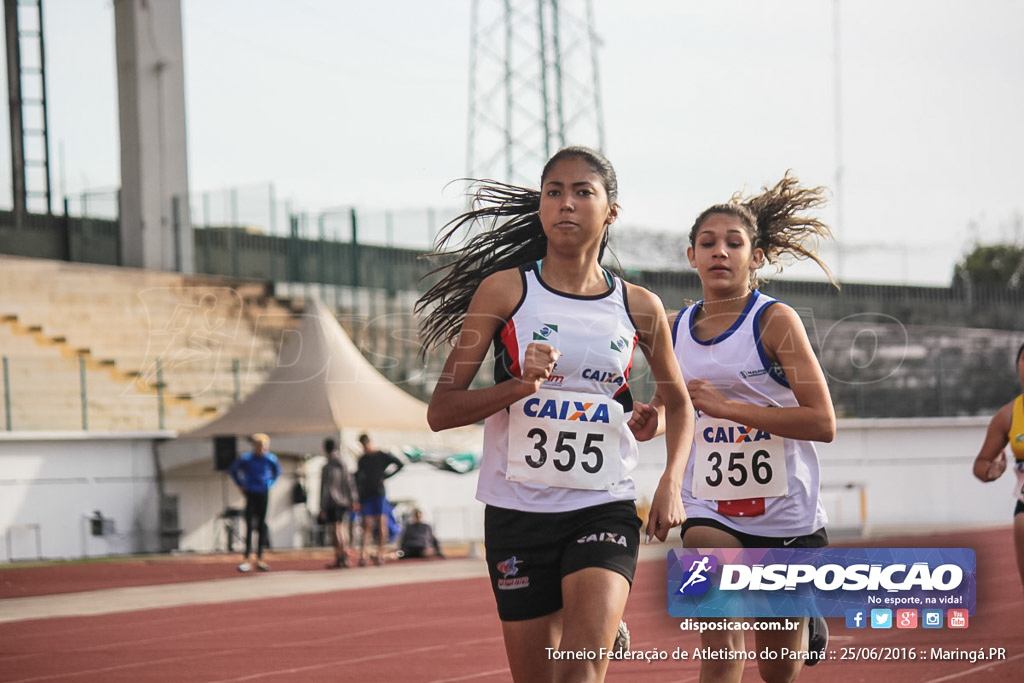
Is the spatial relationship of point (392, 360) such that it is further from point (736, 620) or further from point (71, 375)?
point (736, 620)

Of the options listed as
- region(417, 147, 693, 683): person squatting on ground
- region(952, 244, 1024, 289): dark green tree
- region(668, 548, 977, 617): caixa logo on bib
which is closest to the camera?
region(417, 147, 693, 683): person squatting on ground

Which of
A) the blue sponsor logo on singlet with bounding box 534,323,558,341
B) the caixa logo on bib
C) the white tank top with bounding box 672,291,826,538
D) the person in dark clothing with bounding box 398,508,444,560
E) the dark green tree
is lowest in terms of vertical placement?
the person in dark clothing with bounding box 398,508,444,560

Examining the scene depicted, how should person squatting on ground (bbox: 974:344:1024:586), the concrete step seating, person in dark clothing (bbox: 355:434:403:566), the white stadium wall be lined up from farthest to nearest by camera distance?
1. the concrete step seating
2. the white stadium wall
3. person in dark clothing (bbox: 355:434:403:566)
4. person squatting on ground (bbox: 974:344:1024:586)

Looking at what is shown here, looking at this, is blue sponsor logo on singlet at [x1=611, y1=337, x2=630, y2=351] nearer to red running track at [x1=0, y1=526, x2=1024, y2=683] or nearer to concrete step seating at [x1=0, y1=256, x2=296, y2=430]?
red running track at [x1=0, y1=526, x2=1024, y2=683]

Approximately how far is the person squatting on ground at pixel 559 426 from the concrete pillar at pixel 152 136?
2584 centimetres

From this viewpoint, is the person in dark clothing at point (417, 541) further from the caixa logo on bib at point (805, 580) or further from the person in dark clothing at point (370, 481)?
the caixa logo on bib at point (805, 580)

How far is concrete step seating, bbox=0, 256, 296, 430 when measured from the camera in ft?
79.8

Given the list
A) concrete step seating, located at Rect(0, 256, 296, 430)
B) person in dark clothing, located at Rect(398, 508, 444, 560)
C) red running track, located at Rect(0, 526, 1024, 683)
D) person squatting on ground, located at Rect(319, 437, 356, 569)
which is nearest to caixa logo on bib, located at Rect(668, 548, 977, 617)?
red running track, located at Rect(0, 526, 1024, 683)

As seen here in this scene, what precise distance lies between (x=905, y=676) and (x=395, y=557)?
44.1ft

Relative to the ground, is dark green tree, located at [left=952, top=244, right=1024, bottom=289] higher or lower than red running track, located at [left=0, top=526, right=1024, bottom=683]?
higher

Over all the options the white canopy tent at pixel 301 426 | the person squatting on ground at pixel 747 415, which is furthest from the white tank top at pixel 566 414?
the white canopy tent at pixel 301 426

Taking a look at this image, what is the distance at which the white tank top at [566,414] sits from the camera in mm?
4453

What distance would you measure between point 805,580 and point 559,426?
134cm

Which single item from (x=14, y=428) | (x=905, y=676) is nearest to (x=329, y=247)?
(x=14, y=428)
